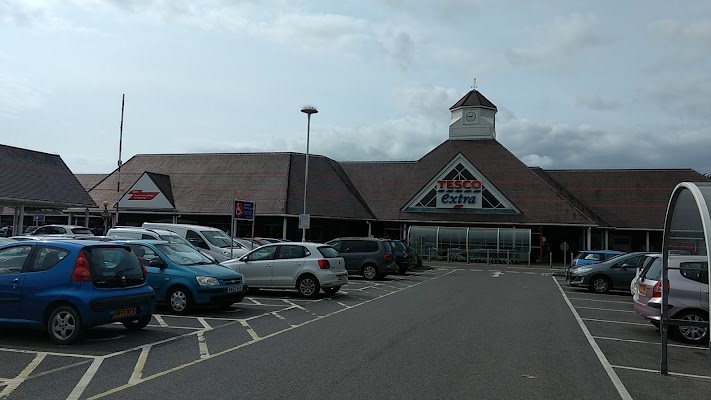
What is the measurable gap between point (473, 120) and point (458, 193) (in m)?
9.76

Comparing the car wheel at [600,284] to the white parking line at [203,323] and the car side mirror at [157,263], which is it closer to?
the white parking line at [203,323]

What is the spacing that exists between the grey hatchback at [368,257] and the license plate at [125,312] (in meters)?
15.7

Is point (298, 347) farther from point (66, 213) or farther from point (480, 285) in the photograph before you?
point (66, 213)

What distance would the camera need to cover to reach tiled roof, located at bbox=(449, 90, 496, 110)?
54.3 metres

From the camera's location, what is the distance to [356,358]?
8.77 m

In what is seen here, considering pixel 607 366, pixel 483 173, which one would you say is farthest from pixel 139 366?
pixel 483 173

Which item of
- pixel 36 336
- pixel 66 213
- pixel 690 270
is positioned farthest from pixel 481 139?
pixel 36 336

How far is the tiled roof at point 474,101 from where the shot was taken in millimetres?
54312

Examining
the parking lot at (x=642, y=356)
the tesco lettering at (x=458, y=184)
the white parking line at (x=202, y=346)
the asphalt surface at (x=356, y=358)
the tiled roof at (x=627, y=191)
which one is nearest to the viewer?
the asphalt surface at (x=356, y=358)

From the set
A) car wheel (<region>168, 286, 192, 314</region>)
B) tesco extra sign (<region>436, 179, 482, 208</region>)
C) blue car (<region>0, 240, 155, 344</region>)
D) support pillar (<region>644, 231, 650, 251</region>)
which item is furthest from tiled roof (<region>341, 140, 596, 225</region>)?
blue car (<region>0, 240, 155, 344</region>)

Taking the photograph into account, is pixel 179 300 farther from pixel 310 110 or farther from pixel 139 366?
pixel 310 110

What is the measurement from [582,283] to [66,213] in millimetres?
39299

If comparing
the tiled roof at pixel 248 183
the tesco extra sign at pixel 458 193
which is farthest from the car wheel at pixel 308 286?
the tesco extra sign at pixel 458 193

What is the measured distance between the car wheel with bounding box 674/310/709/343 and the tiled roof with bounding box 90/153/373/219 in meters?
32.4
